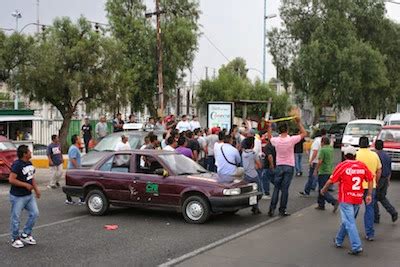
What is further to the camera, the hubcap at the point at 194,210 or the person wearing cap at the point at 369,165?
the hubcap at the point at 194,210

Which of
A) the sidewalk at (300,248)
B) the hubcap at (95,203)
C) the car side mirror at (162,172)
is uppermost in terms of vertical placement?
the car side mirror at (162,172)

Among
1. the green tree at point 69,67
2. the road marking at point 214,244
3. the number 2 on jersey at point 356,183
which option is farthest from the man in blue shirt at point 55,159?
the green tree at point 69,67

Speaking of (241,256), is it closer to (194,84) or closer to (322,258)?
(322,258)

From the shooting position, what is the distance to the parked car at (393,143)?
57.7ft

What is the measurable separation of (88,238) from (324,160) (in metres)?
5.60

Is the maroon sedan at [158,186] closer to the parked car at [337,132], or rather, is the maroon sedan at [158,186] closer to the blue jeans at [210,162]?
the blue jeans at [210,162]

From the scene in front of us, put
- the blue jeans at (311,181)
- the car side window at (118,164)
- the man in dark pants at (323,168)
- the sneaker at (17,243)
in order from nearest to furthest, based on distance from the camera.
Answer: the sneaker at (17,243) → the car side window at (118,164) → the man in dark pants at (323,168) → the blue jeans at (311,181)

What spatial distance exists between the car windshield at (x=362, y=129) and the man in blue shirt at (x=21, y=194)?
1876 centimetres

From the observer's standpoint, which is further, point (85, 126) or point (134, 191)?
point (85, 126)

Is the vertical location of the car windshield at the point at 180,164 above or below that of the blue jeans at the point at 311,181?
above

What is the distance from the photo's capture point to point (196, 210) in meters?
10.2

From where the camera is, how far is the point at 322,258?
7723 mm

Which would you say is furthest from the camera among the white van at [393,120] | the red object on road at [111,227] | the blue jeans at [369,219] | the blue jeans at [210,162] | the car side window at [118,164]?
the white van at [393,120]

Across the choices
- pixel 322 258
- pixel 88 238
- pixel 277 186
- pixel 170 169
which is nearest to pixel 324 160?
pixel 277 186
